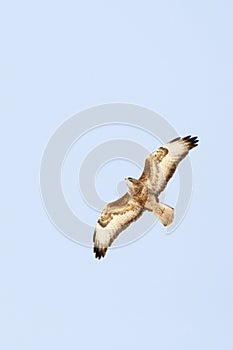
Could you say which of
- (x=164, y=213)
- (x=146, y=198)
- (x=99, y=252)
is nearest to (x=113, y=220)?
(x=99, y=252)

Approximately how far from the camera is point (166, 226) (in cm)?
2027

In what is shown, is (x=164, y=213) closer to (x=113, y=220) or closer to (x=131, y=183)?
(x=131, y=183)

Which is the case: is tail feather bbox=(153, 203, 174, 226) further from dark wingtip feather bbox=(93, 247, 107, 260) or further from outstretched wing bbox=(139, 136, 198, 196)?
dark wingtip feather bbox=(93, 247, 107, 260)

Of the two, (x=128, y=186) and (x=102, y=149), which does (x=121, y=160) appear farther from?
(x=128, y=186)

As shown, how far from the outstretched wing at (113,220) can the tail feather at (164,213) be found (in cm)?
39

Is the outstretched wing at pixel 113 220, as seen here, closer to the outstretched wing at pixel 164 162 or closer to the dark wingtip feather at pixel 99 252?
the dark wingtip feather at pixel 99 252

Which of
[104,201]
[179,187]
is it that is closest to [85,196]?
[104,201]

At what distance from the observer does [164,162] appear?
20609mm

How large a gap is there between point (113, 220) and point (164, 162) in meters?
1.31

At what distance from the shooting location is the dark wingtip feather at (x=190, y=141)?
2086 cm

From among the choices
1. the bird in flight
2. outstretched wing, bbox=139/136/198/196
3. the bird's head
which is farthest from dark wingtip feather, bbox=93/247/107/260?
outstretched wing, bbox=139/136/198/196

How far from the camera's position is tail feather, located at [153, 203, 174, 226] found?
2028 cm

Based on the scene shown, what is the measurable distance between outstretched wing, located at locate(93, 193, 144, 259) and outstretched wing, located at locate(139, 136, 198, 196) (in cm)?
48

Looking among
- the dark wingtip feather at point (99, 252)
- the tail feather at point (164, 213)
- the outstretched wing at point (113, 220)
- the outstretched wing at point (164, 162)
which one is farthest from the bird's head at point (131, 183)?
the dark wingtip feather at point (99, 252)
